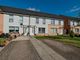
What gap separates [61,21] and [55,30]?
4406 millimetres

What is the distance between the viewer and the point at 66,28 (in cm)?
4250

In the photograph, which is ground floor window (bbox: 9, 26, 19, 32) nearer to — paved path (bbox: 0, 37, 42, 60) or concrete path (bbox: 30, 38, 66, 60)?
paved path (bbox: 0, 37, 42, 60)

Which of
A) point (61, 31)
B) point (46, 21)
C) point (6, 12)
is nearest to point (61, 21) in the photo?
point (61, 31)

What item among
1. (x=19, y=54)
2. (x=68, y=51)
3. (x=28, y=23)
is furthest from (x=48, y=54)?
(x=28, y=23)

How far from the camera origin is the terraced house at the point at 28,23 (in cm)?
3638

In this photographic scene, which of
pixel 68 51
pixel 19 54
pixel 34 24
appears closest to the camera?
pixel 19 54

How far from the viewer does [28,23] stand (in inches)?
1623

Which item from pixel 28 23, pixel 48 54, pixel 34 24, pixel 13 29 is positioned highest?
pixel 28 23

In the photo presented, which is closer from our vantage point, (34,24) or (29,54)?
(29,54)

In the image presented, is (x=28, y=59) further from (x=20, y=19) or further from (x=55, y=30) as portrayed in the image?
(x=55, y=30)

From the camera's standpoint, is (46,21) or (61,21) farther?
(61,21)

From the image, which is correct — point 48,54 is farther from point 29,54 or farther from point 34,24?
point 34,24

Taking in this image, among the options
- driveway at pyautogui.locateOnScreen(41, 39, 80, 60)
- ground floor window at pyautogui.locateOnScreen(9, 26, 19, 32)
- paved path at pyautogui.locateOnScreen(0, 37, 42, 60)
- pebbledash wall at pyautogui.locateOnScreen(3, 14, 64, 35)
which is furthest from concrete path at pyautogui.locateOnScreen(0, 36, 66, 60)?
ground floor window at pyautogui.locateOnScreen(9, 26, 19, 32)

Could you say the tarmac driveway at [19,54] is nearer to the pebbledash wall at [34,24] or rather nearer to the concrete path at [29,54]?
the concrete path at [29,54]
